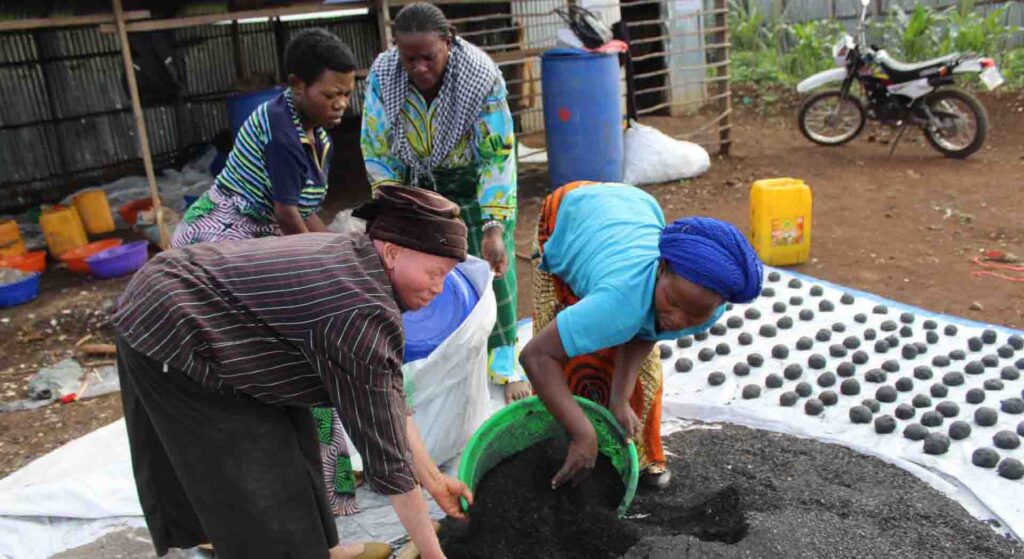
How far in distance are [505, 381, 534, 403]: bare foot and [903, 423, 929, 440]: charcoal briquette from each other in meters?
1.37

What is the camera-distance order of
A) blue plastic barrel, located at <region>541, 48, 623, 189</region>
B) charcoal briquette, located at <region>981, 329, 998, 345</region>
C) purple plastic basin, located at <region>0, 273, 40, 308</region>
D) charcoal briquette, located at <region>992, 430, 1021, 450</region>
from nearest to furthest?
charcoal briquette, located at <region>992, 430, 1021, 450</region>
charcoal briquette, located at <region>981, 329, 998, 345</region>
purple plastic basin, located at <region>0, 273, 40, 308</region>
blue plastic barrel, located at <region>541, 48, 623, 189</region>

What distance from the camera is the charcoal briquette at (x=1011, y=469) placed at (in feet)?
8.52

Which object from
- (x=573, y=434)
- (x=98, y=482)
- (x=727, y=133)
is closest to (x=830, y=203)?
(x=727, y=133)

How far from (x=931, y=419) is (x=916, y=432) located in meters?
0.13

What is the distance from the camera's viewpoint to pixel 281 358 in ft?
5.28

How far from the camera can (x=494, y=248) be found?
3.01 metres

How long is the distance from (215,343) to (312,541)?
525 millimetres

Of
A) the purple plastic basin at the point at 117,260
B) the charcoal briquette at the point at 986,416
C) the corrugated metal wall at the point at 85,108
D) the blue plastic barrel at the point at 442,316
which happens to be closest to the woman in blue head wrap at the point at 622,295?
the blue plastic barrel at the point at 442,316

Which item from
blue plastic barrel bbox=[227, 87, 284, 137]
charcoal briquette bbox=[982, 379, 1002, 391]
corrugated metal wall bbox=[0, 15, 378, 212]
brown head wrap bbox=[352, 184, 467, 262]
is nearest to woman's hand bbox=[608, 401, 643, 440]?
brown head wrap bbox=[352, 184, 467, 262]

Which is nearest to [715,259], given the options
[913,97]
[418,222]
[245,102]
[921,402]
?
[418,222]

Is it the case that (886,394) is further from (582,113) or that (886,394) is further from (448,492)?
(582,113)

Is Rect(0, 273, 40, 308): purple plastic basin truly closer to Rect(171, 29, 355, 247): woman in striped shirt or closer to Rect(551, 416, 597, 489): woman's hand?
Rect(171, 29, 355, 247): woman in striped shirt

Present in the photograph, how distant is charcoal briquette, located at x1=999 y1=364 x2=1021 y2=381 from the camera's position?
322 cm

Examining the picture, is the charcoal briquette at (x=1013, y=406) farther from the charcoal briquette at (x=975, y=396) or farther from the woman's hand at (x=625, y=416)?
the woman's hand at (x=625, y=416)
